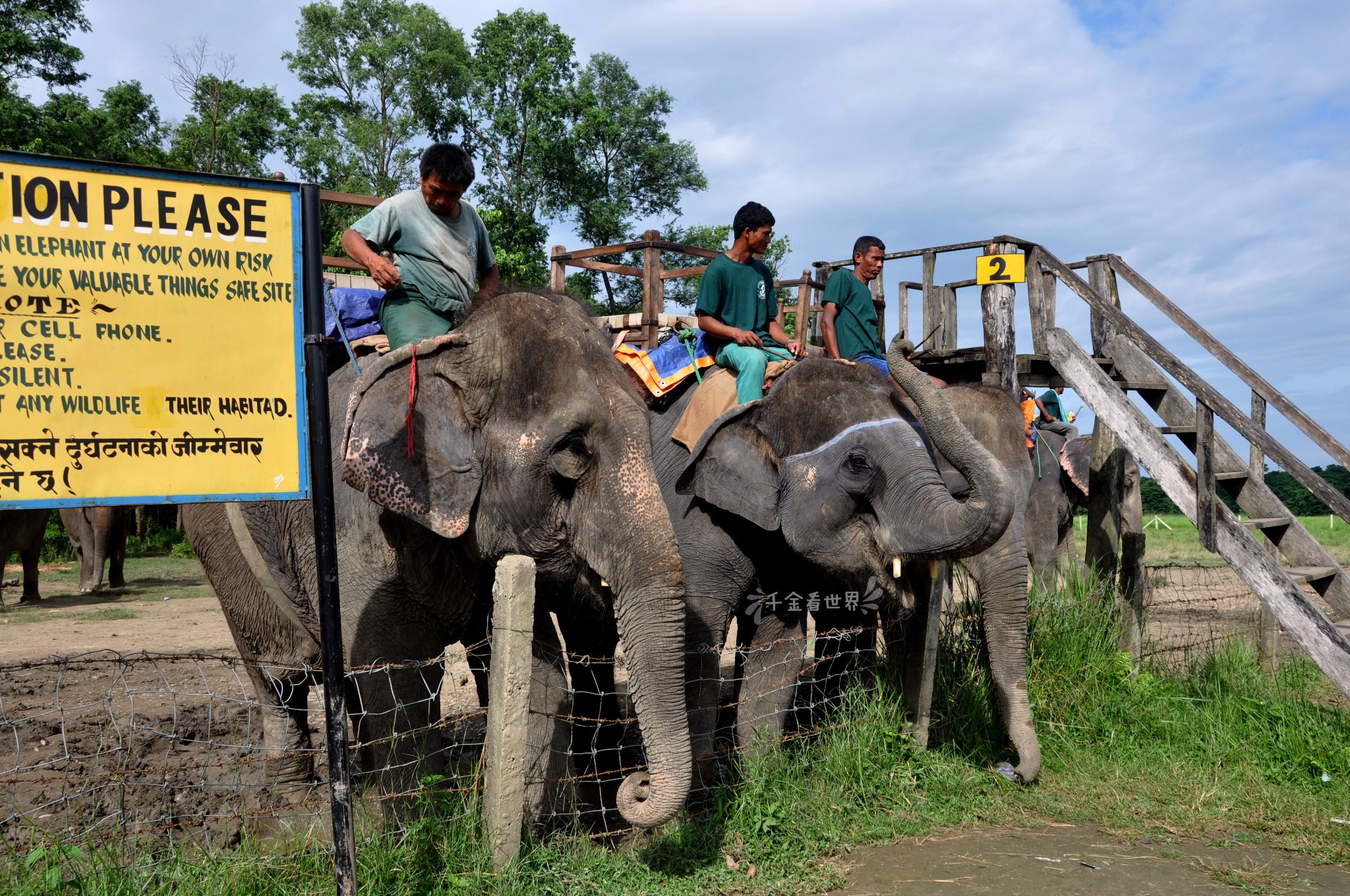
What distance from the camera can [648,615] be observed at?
151 inches

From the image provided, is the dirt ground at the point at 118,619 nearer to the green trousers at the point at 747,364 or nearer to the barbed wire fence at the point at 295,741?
the barbed wire fence at the point at 295,741

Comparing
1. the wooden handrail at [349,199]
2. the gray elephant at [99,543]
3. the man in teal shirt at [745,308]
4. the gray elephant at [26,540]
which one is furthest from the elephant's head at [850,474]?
the gray elephant at [99,543]

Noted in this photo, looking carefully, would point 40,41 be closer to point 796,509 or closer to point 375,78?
point 375,78

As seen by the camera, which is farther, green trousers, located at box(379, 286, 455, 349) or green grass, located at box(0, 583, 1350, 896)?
green trousers, located at box(379, 286, 455, 349)

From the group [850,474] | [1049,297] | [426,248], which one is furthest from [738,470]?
[1049,297]

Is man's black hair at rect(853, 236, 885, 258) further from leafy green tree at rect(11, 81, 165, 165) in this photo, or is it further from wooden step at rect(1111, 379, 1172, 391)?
leafy green tree at rect(11, 81, 165, 165)

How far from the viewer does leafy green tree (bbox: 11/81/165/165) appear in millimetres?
24719

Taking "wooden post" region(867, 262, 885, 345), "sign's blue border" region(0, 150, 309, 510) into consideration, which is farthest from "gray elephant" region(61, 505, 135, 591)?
"sign's blue border" region(0, 150, 309, 510)

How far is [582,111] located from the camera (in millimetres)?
35750

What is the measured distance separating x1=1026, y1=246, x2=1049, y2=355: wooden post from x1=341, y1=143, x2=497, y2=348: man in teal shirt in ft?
17.3

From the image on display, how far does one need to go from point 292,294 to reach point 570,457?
1.20m

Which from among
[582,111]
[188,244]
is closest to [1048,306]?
[188,244]

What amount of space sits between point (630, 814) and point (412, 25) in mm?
37263

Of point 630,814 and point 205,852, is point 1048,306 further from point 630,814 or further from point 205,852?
point 205,852
